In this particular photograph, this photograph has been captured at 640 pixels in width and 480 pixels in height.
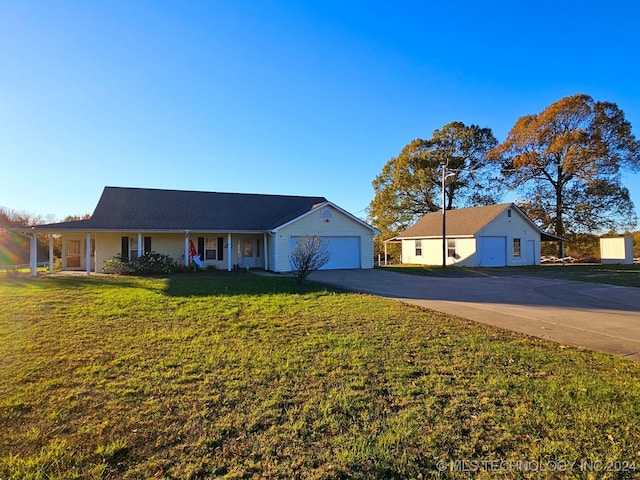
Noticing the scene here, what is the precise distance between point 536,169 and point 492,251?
13.7 m

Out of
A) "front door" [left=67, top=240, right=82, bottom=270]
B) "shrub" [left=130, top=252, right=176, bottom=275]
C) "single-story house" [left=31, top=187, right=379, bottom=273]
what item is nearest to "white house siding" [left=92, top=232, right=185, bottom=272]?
"single-story house" [left=31, top=187, right=379, bottom=273]

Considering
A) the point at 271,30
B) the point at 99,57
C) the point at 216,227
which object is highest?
the point at 271,30

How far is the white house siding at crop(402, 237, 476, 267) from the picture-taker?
27266mm

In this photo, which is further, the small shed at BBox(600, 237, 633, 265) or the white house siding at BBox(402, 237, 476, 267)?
the small shed at BBox(600, 237, 633, 265)

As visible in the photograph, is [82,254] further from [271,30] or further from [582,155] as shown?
[582,155]

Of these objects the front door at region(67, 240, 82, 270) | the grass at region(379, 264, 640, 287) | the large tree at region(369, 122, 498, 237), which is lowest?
the grass at region(379, 264, 640, 287)

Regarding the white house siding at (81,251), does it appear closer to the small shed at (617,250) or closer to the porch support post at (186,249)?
the porch support post at (186,249)

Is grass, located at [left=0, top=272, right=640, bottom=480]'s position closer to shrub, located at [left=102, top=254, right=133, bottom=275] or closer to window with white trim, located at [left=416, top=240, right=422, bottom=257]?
shrub, located at [left=102, top=254, right=133, bottom=275]

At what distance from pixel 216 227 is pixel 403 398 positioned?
18.5 metres

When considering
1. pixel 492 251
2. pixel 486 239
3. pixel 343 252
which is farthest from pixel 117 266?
pixel 492 251

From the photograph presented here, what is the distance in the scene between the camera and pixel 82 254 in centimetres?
2150

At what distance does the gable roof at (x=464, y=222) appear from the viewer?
27.6m

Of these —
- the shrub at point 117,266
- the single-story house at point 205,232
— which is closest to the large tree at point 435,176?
the single-story house at point 205,232

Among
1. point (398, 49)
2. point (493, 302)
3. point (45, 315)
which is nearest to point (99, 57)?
point (45, 315)
